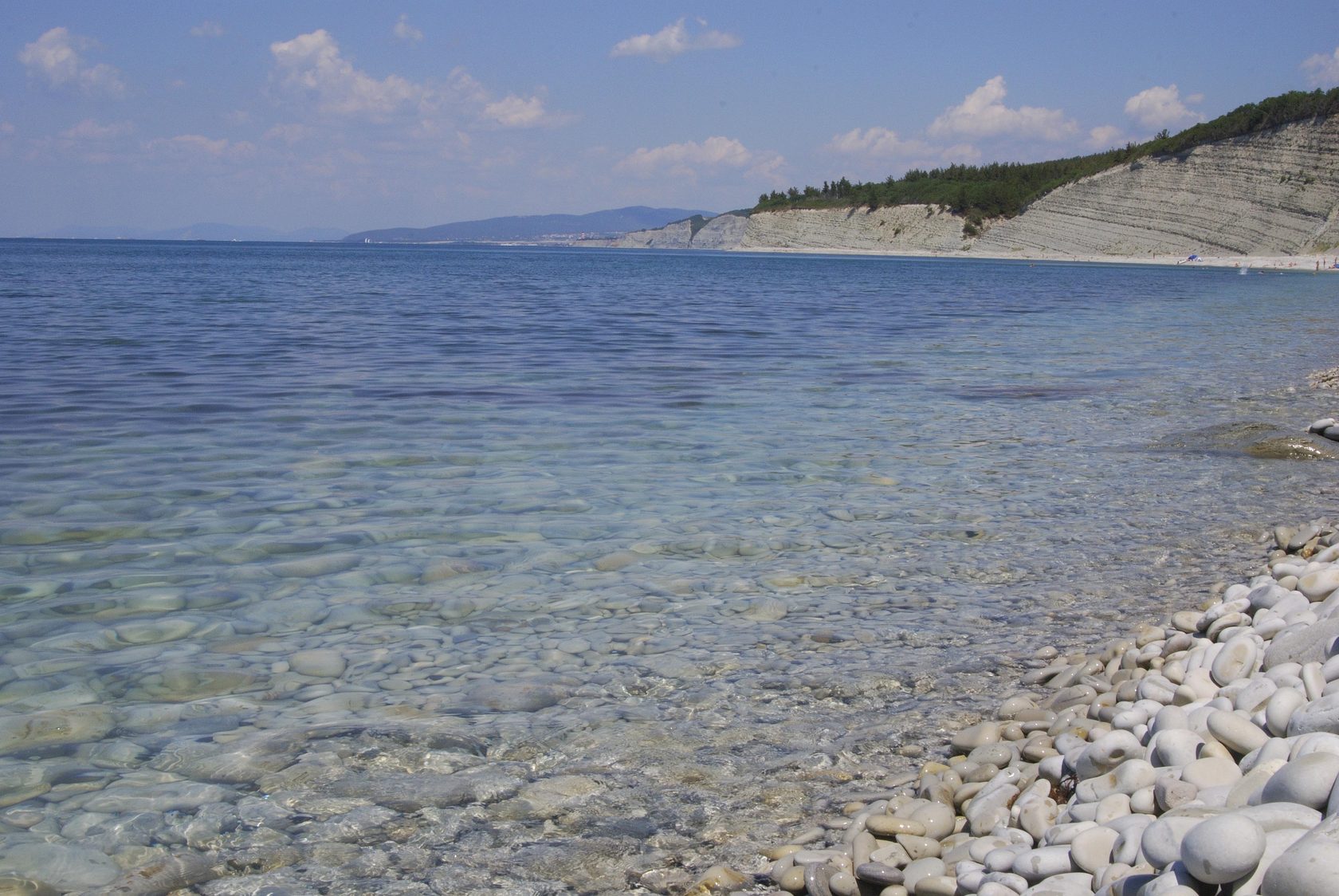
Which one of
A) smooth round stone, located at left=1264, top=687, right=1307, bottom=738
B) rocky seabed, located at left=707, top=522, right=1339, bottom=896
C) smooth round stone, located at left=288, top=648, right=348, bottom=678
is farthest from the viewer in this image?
smooth round stone, located at left=288, top=648, right=348, bottom=678

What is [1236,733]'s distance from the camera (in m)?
3.14

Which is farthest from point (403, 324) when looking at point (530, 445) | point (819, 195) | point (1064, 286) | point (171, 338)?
point (819, 195)

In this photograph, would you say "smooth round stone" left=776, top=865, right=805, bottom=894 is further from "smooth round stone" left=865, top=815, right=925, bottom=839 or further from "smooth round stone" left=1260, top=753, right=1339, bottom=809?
"smooth round stone" left=1260, top=753, right=1339, bottom=809

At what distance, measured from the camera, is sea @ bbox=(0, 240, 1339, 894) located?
381 centimetres

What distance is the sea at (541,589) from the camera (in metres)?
3.81

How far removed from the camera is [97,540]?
22.7 ft

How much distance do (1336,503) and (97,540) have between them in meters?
8.97

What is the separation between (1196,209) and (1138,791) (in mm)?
91841

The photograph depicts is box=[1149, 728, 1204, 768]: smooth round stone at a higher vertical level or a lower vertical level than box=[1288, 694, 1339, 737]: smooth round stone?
lower

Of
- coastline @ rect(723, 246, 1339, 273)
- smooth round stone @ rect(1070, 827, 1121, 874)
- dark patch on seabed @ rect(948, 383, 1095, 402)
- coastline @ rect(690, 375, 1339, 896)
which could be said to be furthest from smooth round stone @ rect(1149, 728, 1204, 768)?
coastline @ rect(723, 246, 1339, 273)

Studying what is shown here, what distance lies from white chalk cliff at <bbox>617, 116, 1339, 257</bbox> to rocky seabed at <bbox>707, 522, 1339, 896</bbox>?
82.2 meters

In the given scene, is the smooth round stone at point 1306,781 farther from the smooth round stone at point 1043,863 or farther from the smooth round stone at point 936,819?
the smooth round stone at point 936,819

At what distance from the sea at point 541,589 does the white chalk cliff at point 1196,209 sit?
71.3 metres

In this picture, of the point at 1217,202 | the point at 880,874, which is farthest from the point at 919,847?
the point at 1217,202
